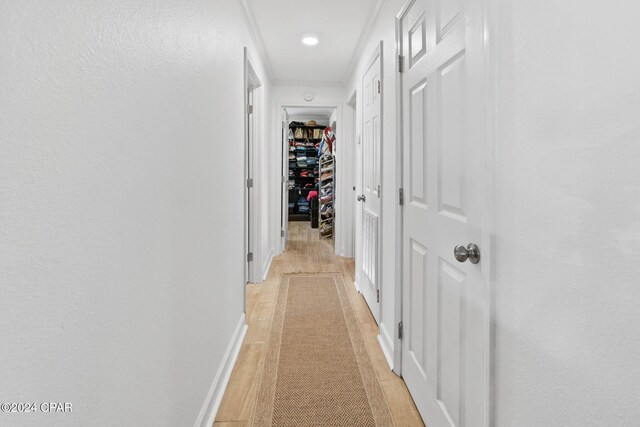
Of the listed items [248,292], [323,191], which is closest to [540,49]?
[248,292]

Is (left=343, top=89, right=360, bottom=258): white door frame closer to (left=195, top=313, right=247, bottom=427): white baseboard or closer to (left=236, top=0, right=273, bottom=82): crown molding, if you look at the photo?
(left=236, top=0, right=273, bottom=82): crown molding

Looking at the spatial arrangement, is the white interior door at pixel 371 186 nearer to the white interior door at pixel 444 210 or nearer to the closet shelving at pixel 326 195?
the white interior door at pixel 444 210

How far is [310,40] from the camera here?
3.34 m

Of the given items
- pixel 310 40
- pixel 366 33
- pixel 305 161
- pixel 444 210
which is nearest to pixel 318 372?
pixel 444 210

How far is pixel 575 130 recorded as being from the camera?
72cm

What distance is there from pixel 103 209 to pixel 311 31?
288cm

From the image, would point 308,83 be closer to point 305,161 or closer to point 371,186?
point 371,186

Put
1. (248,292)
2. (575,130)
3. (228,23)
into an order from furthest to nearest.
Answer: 1. (248,292)
2. (228,23)
3. (575,130)

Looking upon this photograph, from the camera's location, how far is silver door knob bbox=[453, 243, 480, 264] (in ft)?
3.61

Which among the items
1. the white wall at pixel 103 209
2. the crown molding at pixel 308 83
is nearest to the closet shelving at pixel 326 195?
the crown molding at pixel 308 83

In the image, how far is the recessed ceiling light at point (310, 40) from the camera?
3.28m

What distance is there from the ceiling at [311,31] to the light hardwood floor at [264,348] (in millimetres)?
2312

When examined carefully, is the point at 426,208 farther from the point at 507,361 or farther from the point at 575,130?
the point at 575,130

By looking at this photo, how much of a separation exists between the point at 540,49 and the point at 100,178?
3.28 ft
